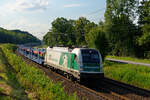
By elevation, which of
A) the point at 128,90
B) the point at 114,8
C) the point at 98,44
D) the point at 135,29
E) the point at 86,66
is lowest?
the point at 128,90

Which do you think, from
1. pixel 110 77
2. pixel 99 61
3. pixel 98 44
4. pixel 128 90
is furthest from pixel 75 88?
pixel 98 44

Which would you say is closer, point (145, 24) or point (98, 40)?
point (98, 40)

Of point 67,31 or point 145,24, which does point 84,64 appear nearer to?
point 145,24

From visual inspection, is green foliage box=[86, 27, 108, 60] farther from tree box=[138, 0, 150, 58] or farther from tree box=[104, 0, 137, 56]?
tree box=[104, 0, 137, 56]

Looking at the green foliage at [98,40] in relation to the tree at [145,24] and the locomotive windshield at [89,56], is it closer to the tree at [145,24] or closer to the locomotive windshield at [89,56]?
the locomotive windshield at [89,56]

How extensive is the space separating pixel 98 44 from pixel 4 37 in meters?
138

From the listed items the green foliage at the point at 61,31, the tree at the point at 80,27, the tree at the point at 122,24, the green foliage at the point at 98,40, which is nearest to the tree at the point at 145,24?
the tree at the point at 122,24

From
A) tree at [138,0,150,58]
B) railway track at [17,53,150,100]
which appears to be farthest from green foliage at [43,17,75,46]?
railway track at [17,53,150,100]

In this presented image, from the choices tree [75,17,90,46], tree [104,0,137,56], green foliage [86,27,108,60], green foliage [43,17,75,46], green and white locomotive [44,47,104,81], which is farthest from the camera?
green foliage [43,17,75,46]

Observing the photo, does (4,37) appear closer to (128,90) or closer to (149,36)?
(149,36)

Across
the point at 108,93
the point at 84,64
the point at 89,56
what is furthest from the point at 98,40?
the point at 108,93

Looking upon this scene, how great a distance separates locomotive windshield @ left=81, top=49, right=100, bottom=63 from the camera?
15634 millimetres

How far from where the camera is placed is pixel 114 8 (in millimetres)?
50250

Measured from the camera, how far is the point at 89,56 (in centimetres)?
1584
